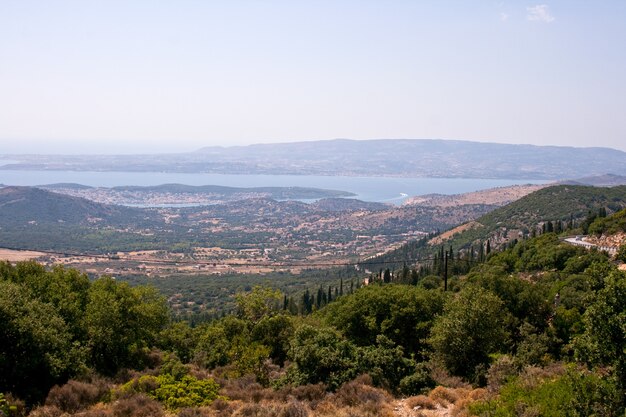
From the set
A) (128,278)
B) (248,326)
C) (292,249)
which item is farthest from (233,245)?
(248,326)

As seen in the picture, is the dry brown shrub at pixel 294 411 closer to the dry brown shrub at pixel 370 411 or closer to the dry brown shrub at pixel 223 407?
the dry brown shrub at pixel 370 411

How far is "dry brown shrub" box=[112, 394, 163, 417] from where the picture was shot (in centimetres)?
1617

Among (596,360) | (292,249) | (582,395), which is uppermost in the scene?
(596,360)

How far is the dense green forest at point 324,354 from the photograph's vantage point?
14.9m

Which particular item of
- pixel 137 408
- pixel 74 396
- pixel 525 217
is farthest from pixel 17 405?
pixel 525 217

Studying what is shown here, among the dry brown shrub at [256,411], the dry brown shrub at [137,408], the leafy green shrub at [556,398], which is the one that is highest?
the leafy green shrub at [556,398]

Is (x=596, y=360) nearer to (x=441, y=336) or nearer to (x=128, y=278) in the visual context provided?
(x=441, y=336)

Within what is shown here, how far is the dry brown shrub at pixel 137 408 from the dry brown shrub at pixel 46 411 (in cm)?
176

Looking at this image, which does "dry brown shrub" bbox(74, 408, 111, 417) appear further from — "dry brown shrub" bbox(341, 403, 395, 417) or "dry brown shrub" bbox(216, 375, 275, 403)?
"dry brown shrub" bbox(341, 403, 395, 417)

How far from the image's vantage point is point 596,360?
516 inches

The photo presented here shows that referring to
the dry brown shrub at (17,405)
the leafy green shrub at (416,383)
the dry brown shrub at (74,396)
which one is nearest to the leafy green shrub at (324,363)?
the leafy green shrub at (416,383)

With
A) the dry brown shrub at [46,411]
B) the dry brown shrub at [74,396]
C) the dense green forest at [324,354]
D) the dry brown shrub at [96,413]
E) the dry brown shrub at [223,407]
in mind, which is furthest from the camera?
the dry brown shrub at [74,396]

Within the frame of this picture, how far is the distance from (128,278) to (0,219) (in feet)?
361

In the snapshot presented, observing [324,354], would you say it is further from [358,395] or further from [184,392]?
[184,392]
